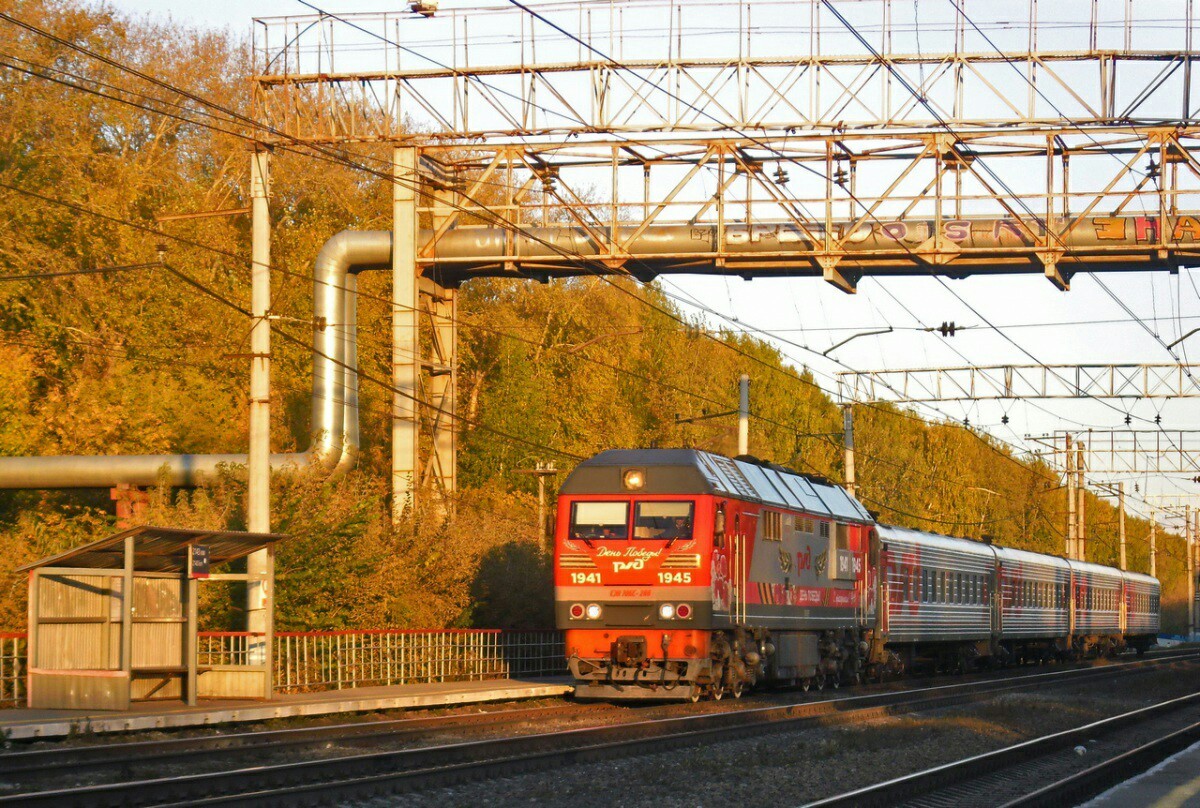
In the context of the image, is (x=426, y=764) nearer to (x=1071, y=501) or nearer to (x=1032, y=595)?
(x=1032, y=595)

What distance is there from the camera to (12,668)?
19.6 m

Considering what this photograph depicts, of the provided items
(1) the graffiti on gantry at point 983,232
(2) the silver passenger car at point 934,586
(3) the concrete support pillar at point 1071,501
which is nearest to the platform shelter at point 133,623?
(1) the graffiti on gantry at point 983,232

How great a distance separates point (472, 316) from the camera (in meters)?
48.7

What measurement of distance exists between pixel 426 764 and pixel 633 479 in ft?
29.4

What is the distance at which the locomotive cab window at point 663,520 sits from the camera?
22703mm

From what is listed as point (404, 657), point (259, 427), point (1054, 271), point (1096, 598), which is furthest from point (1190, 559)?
point (259, 427)

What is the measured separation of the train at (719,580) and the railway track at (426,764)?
5.55 ft

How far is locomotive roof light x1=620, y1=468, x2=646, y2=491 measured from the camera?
23109 millimetres

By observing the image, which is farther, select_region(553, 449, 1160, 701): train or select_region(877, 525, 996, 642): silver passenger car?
select_region(877, 525, 996, 642): silver passenger car

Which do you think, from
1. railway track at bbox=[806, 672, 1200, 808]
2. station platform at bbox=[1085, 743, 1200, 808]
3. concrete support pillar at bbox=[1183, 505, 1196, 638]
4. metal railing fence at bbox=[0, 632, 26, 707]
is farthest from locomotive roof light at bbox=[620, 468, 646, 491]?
concrete support pillar at bbox=[1183, 505, 1196, 638]

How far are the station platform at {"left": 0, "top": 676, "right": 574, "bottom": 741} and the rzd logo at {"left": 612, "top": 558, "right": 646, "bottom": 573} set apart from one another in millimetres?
2785

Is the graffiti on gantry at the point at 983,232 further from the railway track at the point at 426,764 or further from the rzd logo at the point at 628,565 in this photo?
the railway track at the point at 426,764

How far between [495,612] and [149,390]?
1236 cm

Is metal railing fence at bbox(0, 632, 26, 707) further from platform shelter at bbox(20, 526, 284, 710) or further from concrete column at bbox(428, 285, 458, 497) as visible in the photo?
concrete column at bbox(428, 285, 458, 497)
